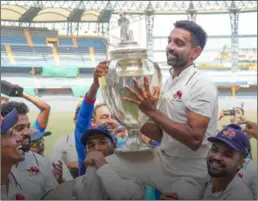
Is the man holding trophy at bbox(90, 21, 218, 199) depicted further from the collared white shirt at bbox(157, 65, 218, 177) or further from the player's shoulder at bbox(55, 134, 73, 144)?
the player's shoulder at bbox(55, 134, 73, 144)

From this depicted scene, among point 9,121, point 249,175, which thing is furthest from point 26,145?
point 249,175

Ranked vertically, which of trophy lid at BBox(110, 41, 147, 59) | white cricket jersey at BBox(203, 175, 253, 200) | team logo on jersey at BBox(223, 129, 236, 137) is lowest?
white cricket jersey at BBox(203, 175, 253, 200)

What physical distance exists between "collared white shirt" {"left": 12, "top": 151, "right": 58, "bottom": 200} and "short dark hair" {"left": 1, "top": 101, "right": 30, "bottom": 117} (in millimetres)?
87

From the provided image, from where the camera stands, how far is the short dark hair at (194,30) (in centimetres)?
71

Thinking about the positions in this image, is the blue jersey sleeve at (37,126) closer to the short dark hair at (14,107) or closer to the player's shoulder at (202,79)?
the short dark hair at (14,107)

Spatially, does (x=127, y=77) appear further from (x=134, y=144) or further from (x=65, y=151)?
(x=65, y=151)

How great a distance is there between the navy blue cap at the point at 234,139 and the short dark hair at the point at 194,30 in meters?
0.17

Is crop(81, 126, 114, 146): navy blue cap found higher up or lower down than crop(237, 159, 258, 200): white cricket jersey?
higher up

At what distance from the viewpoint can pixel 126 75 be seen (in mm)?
654

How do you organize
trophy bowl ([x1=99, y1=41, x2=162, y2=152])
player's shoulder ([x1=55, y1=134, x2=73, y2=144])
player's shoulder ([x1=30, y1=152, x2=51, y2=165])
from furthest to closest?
player's shoulder ([x1=55, y1=134, x2=73, y2=144])
player's shoulder ([x1=30, y1=152, x2=51, y2=165])
trophy bowl ([x1=99, y1=41, x2=162, y2=152])

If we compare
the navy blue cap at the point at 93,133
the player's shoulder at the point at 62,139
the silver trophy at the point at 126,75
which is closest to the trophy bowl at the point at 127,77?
the silver trophy at the point at 126,75

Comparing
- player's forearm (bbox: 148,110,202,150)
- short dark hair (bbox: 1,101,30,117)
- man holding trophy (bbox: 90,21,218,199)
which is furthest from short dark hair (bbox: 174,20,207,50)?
short dark hair (bbox: 1,101,30,117)

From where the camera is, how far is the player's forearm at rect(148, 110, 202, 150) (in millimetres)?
663

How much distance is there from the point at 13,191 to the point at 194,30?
1.48 feet
